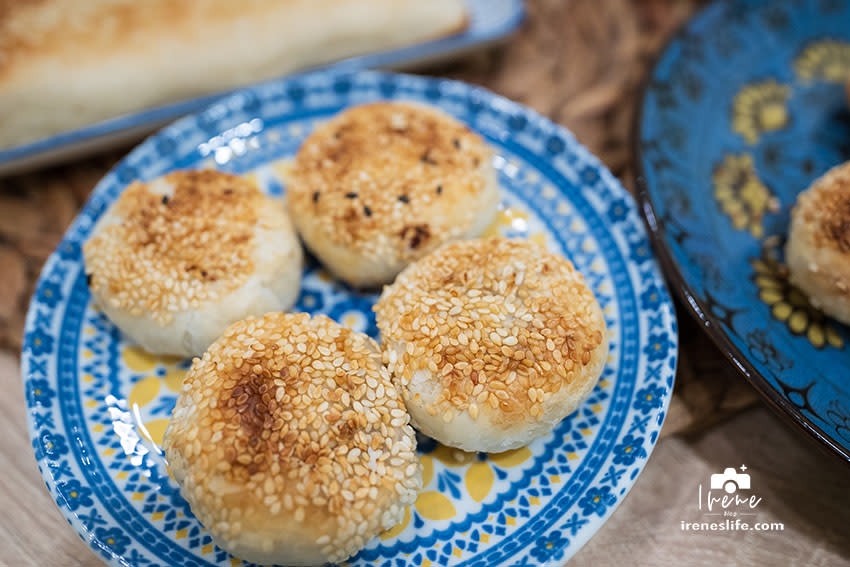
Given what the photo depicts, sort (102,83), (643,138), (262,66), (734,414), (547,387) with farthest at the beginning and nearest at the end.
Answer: (262,66)
(102,83)
(643,138)
(734,414)
(547,387)

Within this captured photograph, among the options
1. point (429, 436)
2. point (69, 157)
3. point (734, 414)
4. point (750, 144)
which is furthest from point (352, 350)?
point (750, 144)

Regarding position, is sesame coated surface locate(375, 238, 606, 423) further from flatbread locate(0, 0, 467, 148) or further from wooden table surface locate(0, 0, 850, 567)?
flatbread locate(0, 0, 467, 148)

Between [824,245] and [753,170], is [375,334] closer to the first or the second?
[824,245]

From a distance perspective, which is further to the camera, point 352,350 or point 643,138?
point 643,138

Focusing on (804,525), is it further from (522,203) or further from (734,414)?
(522,203)

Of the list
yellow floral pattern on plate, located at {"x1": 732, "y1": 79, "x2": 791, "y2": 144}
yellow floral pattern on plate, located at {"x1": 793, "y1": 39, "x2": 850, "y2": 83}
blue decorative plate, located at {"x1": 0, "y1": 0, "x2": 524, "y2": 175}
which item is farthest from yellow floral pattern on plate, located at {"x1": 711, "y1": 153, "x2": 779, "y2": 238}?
blue decorative plate, located at {"x1": 0, "y1": 0, "x2": 524, "y2": 175}
